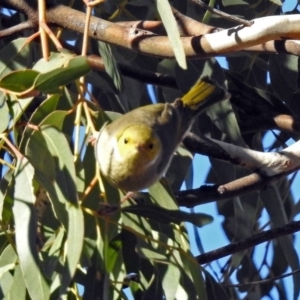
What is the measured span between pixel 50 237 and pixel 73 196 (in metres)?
0.19

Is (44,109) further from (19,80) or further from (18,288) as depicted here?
(18,288)

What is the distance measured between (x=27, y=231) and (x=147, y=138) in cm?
34

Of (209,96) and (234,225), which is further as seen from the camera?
(234,225)

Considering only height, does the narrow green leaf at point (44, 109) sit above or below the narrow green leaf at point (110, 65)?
below

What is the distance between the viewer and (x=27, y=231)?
119cm

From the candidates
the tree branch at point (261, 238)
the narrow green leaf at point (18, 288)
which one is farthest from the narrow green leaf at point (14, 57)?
the tree branch at point (261, 238)

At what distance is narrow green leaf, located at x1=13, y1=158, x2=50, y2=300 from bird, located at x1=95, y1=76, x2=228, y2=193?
5.0 inches

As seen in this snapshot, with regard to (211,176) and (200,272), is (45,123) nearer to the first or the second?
(200,272)

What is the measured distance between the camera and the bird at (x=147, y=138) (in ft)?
4.41

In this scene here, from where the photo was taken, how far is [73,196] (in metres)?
1.19

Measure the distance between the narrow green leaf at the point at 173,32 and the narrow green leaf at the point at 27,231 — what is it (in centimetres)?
25

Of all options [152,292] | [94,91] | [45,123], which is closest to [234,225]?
[94,91]

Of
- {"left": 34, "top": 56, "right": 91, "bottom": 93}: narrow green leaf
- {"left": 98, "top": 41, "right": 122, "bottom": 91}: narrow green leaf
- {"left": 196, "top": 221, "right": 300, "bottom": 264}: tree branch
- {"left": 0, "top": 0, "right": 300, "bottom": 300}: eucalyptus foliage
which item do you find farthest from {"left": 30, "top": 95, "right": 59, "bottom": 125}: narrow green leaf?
{"left": 196, "top": 221, "right": 300, "bottom": 264}: tree branch

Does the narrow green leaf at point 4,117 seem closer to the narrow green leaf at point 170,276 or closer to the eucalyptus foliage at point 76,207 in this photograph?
the eucalyptus foliage at point 76,207
